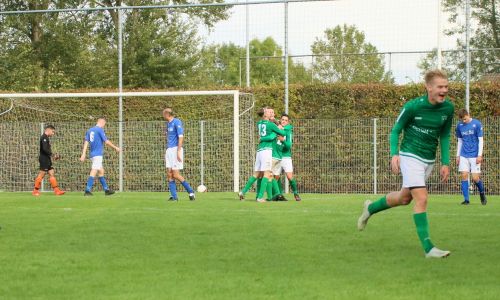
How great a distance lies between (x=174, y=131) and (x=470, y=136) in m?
6.32

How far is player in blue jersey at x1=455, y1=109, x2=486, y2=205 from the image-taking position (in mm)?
18562

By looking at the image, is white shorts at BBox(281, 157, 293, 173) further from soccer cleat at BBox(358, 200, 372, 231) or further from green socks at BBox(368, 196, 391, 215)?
green socks at BBox(368, 196, 391, 215)

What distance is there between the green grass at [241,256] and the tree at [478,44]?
1190 centimetres

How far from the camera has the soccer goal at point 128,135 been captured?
83.5 feet

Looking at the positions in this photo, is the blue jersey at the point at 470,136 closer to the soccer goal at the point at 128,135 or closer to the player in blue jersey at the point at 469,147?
the player in blue jersey at the point at 469,147

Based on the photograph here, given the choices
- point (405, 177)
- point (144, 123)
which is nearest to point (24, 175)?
point (144, 123)

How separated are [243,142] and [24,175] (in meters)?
6.79

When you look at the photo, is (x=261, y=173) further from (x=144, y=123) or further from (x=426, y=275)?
(x=426, y=275)

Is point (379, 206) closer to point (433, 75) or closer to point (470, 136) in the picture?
point (433, 75)

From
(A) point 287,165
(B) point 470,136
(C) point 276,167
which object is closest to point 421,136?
(B) point 470,136

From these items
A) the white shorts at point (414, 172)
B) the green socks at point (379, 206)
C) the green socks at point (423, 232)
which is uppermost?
the white shorts at point (414, 172)

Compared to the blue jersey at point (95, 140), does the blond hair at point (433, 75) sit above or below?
above

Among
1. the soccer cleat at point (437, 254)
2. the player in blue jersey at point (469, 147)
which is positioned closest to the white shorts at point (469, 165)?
the player in blue jersey at point (469, 147)

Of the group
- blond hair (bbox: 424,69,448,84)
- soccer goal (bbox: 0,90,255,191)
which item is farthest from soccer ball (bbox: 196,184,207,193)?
blond hair (bbox: 424,69,448,84)
